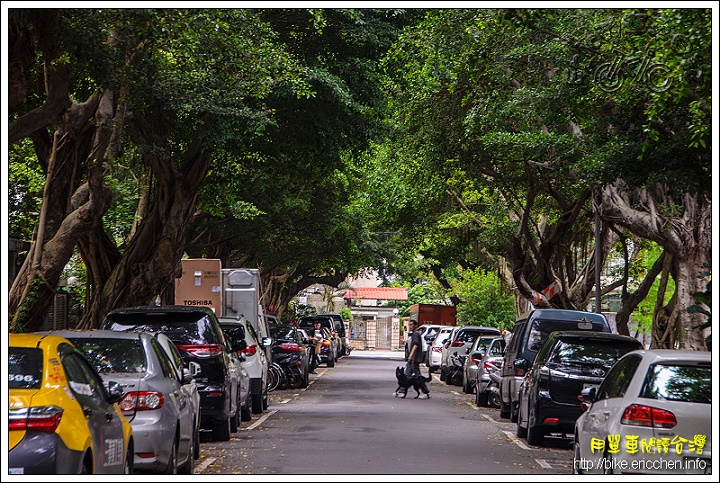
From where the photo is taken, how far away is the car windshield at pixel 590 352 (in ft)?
47.3

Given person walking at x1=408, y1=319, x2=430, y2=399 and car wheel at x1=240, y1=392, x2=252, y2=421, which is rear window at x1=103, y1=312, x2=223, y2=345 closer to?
car wheel at x1=240, y1=392, x2=252, y2=421

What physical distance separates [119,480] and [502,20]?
798 centimetres

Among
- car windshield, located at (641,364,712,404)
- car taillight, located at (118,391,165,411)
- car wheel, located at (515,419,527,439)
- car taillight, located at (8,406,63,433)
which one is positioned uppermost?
car windshield, located at (641,364,712,404)

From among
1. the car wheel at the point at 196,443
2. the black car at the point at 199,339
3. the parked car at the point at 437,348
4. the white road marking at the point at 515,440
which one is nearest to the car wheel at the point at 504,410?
the white road marking at the point at 515,440

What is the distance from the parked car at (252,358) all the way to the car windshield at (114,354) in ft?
27.2

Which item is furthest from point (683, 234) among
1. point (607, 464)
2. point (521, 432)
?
point (607, 464)

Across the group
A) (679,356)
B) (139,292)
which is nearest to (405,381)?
(139,292)

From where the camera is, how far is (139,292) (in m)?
23.1

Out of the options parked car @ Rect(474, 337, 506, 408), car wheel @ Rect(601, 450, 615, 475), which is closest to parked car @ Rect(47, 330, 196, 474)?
car wheel @ Rect(601, 450, 615, 475)

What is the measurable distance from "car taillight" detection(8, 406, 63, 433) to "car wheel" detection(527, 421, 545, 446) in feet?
30.5

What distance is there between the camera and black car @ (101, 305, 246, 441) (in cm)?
1403

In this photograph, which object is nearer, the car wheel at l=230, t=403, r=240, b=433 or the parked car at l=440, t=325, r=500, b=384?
the car wheel at l=230, t=403, r=240, b=433

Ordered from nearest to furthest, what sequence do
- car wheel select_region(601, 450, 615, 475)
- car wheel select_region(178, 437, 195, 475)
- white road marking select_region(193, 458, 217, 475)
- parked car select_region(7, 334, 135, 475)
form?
1. parked car select_region(7, 334, 135, 475)
2. car wheel select_region(601, 450, 615, 475)
3. car wheel select_region(178, 437, 195, 475)
4. white road marking select_region(193, 458, 217, 475)

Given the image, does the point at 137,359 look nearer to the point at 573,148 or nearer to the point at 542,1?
the point at 542,1
